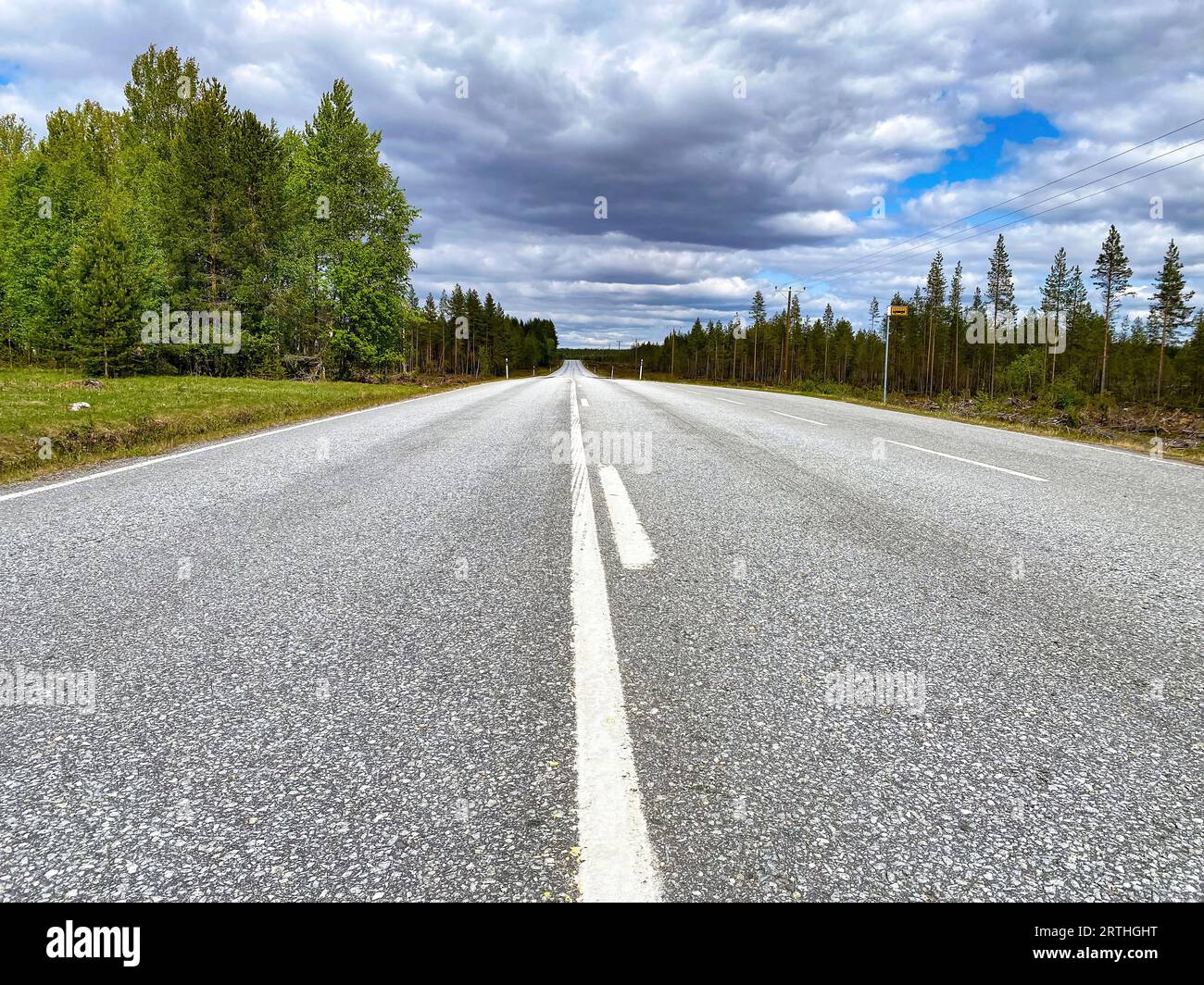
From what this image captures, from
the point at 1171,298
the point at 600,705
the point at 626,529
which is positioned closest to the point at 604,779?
the point at 600,705

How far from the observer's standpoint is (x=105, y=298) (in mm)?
29844

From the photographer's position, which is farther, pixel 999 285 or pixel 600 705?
pixel 999 285

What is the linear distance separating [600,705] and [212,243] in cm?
4026

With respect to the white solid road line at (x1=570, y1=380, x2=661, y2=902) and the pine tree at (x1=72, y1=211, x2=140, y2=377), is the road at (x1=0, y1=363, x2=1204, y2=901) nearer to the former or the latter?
the white solid road line at (x1=570, y1=380, x2=661, y2=902)

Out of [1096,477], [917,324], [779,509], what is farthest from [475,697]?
[917,324]

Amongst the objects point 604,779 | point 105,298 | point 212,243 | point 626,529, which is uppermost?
point 212,243

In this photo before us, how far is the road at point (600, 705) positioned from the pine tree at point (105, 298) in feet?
103

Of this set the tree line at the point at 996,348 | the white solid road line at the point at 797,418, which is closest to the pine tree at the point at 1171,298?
the tree line at the point at 996,348

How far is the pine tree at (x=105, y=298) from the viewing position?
29.6 meters

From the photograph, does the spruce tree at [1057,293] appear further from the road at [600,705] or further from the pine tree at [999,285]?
the road at [600,705]

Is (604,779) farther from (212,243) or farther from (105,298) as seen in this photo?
(212,243)

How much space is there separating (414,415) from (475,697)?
45.6 ft

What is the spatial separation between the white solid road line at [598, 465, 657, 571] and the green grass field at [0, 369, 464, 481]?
6917 millimetres
